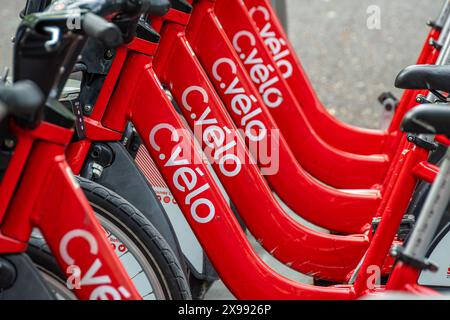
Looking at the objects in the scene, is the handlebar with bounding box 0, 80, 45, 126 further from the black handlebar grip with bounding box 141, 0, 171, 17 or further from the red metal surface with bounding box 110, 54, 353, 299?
the red metal surface with bounding box 110, 54, 353, 299

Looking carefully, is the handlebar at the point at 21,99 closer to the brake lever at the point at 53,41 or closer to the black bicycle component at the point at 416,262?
the brake lever at the point at 53,41

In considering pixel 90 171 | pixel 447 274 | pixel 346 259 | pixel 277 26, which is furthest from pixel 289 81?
pixel 90 171

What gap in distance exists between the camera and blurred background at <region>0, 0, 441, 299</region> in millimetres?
6082

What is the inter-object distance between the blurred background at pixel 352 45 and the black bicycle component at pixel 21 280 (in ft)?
12.0

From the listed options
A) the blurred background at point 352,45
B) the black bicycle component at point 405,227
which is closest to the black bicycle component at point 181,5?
the black bicycle component at point 405,227

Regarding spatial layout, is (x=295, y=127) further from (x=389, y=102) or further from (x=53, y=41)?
(x=53, y=41)

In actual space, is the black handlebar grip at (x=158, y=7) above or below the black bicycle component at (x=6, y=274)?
above

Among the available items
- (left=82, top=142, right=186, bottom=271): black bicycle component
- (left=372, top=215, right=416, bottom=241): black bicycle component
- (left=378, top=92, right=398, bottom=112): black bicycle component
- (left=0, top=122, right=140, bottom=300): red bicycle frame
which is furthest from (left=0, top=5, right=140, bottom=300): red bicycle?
(left=378, top=92, right=398, bottom=112): black bicycle component

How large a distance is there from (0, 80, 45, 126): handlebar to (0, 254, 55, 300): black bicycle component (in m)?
0.29

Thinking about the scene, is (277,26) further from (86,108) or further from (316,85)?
(316,85)

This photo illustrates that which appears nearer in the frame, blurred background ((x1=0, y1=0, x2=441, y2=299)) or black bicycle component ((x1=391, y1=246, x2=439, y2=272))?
black bicycle component ((x1=391, y1=246, x2=439, y2=272))

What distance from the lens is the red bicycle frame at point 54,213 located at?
177 centimetres
